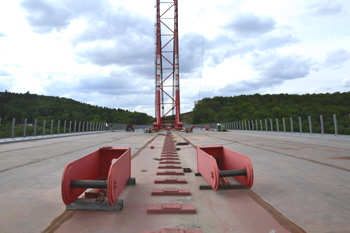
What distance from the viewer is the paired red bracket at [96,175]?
8.95ft

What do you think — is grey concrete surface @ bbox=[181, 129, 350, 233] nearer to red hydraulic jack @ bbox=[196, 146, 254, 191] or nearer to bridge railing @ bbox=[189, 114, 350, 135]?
red hydraulic jack @ bbox=[196, 146, 254, 191]

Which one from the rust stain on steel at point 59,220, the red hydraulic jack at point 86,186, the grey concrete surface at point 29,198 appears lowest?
the rust stain on steel at point 59,220

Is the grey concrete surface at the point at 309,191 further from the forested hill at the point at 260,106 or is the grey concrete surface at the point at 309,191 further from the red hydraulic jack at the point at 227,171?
the forested hill at the point at 260,106

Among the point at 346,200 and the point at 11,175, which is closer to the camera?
the point at 346,200

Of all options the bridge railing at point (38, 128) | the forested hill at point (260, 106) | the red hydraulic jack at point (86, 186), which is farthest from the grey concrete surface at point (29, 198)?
the forested hill at point (260, 106)

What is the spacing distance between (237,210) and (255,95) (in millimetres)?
108078

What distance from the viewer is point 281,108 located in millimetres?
64938

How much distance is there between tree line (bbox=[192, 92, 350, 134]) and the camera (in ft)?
125

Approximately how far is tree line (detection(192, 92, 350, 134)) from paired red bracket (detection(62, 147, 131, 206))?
45.1ft

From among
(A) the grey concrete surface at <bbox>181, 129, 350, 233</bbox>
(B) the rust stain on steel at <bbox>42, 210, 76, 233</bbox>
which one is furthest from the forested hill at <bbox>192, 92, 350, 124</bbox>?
(B) the rust stain on steel at <bbox>42, 210, 76, 233</bbox>

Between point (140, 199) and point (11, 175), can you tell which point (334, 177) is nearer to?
point (140, 199)

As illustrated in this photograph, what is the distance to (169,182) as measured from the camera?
4.19 m

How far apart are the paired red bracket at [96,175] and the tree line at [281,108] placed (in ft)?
45.1

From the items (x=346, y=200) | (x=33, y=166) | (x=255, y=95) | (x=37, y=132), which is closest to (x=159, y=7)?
(x=37, y=132)
